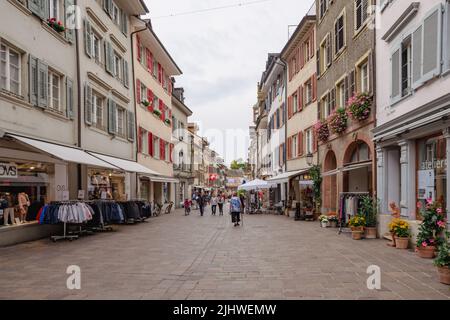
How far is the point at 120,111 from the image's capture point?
73.0 ft

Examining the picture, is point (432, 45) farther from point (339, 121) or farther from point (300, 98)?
point (300, 98)


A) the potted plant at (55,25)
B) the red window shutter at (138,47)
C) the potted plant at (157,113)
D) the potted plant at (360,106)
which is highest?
the red window shutter at (138,47)

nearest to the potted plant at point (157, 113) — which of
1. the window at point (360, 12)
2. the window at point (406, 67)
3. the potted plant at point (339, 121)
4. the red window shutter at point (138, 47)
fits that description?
the red window shutter at point (138, 47)

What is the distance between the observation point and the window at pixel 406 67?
1142 cm

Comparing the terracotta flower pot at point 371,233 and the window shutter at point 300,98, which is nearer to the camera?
the terracotta flower pot at point 371,233

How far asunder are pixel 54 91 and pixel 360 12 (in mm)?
12012

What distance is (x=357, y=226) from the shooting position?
41.8ft

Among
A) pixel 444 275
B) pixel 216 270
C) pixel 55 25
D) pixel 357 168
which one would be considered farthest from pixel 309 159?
pixel 444 275

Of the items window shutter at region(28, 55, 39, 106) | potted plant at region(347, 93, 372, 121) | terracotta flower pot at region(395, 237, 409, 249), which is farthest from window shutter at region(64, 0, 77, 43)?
terracotta flower pot at region(395, 237, 409, 249)

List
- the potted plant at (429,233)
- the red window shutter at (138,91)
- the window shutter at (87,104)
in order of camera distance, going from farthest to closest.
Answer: the red window shutter at (138,91) → the window shutter at (87,104) → the potted plant at (429,233)

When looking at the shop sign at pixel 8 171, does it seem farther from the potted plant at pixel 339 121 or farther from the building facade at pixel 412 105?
the potted plant at pixel 339 121

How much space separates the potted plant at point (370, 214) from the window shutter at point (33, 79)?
36.9 feet

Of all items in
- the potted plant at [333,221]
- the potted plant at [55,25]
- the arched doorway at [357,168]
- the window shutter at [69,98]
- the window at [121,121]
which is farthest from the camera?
the window at [121,121]
